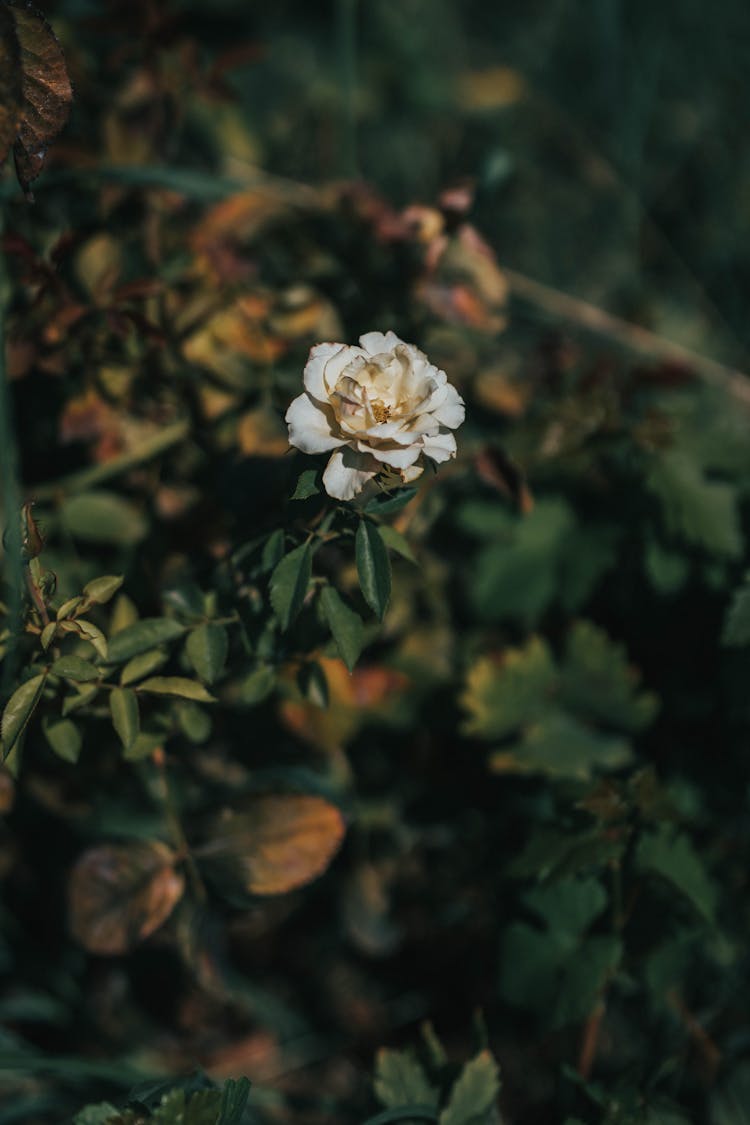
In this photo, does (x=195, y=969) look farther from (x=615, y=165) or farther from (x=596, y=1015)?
(x=615, y=165)

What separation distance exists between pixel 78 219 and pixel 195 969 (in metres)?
1.17

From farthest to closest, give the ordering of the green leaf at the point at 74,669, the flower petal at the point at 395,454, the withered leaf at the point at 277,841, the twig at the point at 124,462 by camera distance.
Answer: the twig at the point at 124,462, the withered leaf at the point at 277,841, the green leaf at the point at 74,669, the flower petal at the point at 395,454

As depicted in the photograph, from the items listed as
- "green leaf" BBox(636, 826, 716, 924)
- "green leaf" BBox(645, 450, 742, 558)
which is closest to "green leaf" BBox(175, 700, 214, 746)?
"green leaf" BBox(636, 826, 716, 924)

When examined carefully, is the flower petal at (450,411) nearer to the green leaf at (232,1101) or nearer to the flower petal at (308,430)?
the flower petal at (308,430)

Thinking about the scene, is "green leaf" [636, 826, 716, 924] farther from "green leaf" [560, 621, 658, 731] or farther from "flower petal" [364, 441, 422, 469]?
"flower petal" [364, 441, 422, 469]

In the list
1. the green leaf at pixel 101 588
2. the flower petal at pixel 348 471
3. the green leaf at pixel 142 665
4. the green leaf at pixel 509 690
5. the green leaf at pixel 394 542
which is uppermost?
the flower petal at pixel 348 471

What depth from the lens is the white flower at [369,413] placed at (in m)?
0.93

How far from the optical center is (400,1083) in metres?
1.19

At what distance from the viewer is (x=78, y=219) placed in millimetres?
1646

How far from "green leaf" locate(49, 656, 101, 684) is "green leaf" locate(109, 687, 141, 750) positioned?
0.06 m

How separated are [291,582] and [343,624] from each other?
0.25ft

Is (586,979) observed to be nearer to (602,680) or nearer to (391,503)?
(602,680)

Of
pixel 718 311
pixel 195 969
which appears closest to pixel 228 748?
pixel 195 969

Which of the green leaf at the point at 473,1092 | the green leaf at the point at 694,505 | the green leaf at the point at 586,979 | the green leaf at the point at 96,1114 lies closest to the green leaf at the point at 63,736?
the green leaf at the point at 96,1114
